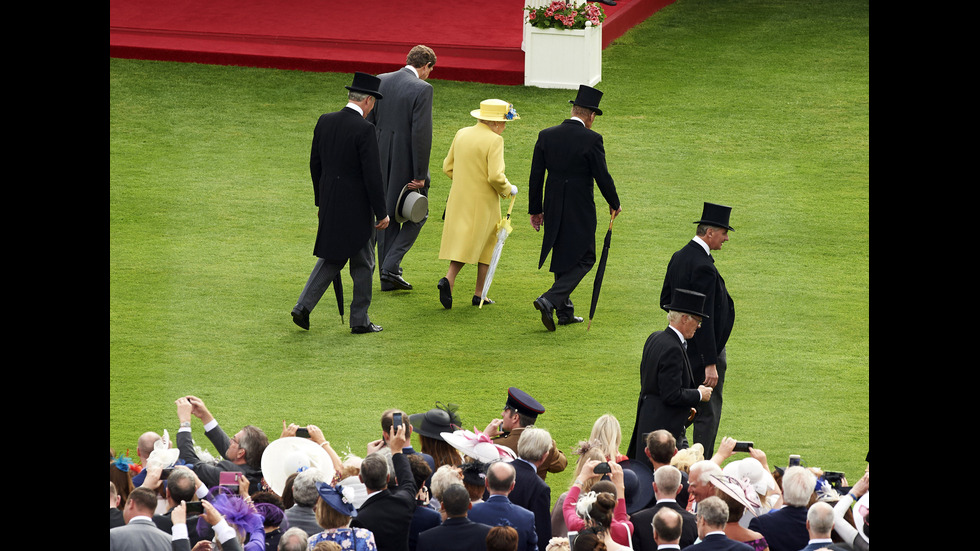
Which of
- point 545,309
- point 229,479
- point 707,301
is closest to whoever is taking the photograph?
point 229,479

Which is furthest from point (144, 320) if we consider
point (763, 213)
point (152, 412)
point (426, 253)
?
point (763, 213)

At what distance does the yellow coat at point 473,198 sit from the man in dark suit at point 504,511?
478 cm

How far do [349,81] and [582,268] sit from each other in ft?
22.8

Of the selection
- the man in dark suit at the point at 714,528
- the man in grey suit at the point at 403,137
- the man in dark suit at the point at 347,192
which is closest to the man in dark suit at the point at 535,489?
the man in dark suit at the point at 714,528

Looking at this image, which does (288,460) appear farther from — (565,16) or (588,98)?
(565,16)

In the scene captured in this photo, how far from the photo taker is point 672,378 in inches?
276

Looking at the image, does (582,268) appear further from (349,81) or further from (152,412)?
(349,81)

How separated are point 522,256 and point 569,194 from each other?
5.96 ft

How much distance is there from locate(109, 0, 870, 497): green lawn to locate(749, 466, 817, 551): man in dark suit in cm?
223

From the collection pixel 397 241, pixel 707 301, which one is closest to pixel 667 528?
pixel 707 301

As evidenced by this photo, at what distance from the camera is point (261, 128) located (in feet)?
47.2

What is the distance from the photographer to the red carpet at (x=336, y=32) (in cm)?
1623

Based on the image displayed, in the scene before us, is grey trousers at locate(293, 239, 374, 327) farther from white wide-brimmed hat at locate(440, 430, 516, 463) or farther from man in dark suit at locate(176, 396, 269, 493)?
white wide-brimmed hat at locate(440, 430, 516, 463)

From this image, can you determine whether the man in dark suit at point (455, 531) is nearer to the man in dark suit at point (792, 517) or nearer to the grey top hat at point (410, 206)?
the man in dark suit at point (792, 517)
